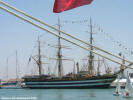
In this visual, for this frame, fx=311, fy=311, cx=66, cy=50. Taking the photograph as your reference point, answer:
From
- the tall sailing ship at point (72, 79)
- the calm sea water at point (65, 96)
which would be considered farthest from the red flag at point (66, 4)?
the tall sailing ship at point (72, 79)

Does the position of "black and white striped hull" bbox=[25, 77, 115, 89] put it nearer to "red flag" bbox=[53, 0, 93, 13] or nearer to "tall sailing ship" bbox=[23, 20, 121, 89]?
"tall sailing ship" bbox=[23, 20, 121, 89]

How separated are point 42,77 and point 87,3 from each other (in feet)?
228

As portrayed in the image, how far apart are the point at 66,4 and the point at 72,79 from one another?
63109mm

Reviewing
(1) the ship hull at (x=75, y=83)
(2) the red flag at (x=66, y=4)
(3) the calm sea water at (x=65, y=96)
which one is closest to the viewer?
(2) the red flag at (x=66, y=4)

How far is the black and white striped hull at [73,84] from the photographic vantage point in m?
64.4

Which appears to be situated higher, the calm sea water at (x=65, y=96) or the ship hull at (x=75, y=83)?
the ship hull at (x=75, y=83)

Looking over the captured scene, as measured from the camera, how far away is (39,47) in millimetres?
77625

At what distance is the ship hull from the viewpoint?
2537 inches

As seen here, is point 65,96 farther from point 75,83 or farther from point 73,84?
point 73,84

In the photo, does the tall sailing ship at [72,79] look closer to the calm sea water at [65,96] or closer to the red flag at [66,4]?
the calm sea water at [65,96]

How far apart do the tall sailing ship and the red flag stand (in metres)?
59.7

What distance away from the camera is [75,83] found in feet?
219

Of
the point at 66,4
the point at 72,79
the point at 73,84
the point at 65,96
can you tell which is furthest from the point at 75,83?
the point at 66,4

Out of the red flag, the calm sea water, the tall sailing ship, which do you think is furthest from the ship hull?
the red flag
